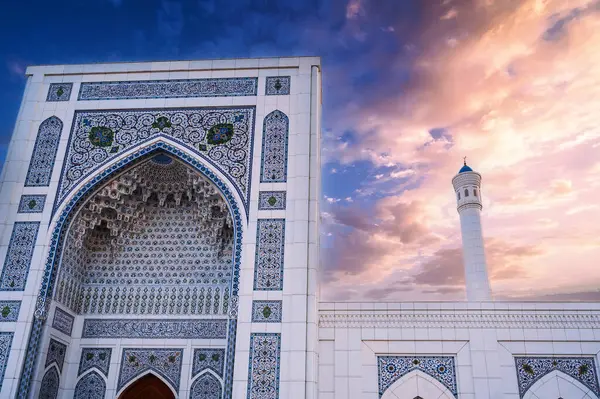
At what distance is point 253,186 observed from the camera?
578 cm

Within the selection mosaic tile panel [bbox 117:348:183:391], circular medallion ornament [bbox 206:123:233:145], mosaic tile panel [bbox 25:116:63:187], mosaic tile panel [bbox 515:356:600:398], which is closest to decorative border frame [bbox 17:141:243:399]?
circular medallion ornament [bbox 206:123:233:145]

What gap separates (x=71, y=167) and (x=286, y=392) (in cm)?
328

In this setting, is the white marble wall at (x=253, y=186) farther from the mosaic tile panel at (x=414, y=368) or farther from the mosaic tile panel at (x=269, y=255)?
the mosaic tile panel at (x=414, y=368)

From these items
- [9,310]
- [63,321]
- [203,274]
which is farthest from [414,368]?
[9,310]

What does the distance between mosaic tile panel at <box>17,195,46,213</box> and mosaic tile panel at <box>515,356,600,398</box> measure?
5.00m

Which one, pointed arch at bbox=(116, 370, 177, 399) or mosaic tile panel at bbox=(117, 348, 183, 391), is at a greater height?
mosaic tile panel at bbox=(117, 348, 183, 391)

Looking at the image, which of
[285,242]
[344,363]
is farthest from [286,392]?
[285,242]

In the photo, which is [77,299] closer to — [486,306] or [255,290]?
[255,290]

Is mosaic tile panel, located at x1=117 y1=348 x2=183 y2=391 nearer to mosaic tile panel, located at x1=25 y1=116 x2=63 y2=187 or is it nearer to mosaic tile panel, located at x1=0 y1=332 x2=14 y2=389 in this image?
mosaic tile panel, located at x1=0 y1=332 x2=14 y2=389

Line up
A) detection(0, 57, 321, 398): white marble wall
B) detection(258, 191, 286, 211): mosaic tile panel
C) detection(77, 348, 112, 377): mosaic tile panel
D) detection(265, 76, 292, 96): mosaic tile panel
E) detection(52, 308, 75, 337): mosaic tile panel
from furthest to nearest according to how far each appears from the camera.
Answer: detection(265, 76, 292, 96): mosaic tile panel, detection(77, 348, 112, 377): mosaic tile panel, detection(52, 308, 75, 337): mosaic tile panel, detection(258, 191, 286, 211): mosaic tile panel, detection(0, 57, 321, 398): white marble wall

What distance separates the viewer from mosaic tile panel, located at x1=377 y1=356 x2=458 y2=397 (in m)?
5.45

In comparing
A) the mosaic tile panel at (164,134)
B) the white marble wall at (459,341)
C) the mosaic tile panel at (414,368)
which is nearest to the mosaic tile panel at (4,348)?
the mosaic tile panel at (164,134)

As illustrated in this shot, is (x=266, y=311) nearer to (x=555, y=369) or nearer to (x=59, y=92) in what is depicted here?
(x=555, y=369)

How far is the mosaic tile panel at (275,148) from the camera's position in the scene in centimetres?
582
